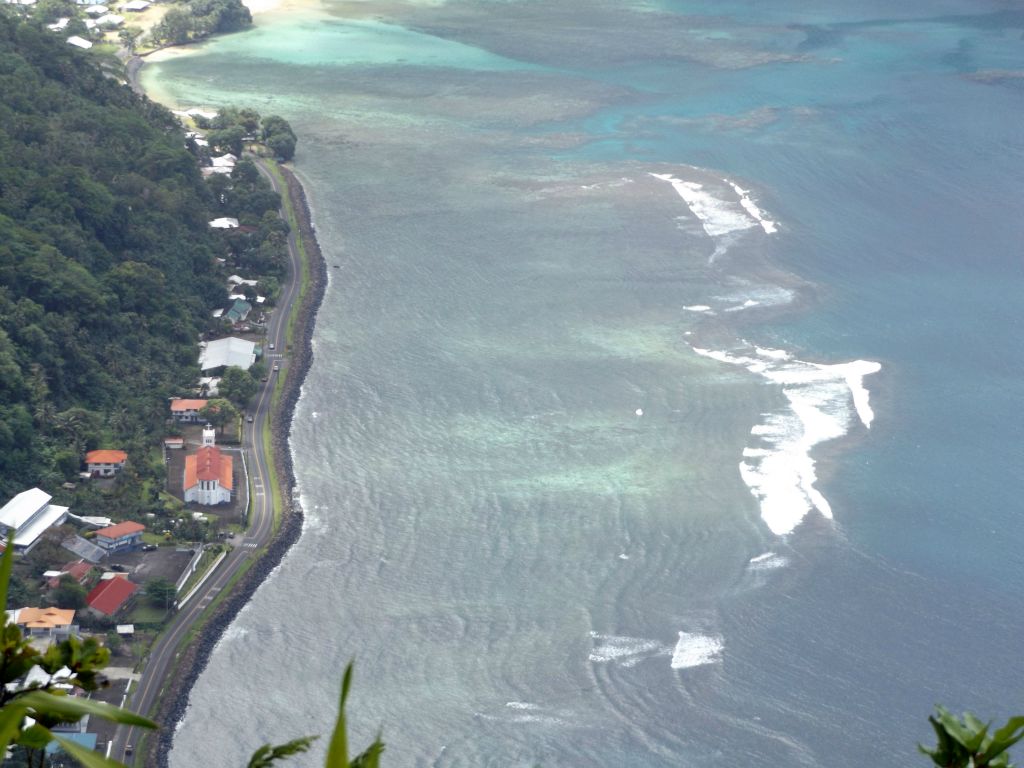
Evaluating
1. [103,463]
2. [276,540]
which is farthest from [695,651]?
[103,463]

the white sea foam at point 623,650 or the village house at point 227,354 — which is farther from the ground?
the village house at point 227,354

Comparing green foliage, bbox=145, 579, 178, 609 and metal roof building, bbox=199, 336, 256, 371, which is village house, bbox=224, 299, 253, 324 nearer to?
metal roof building, bbox=199, 336, 256, 371

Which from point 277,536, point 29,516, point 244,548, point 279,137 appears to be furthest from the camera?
point 279,137

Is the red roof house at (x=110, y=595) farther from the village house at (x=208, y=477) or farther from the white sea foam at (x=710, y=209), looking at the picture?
the white sea foam at (x=710, y=209)

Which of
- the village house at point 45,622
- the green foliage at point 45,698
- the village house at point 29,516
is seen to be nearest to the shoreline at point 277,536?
the village house at point 45,622

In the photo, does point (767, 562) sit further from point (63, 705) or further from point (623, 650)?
point (63, 705)

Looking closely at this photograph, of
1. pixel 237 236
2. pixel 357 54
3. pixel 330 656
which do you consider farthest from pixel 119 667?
pixel 357 54
